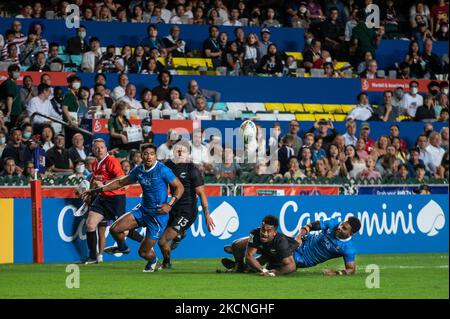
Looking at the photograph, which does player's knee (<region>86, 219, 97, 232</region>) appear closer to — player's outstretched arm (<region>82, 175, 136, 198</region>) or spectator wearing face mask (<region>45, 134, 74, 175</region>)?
player's outstretched arm (<region>82, 175, 136, 198</region>)

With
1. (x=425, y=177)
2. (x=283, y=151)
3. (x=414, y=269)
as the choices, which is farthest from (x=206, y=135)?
(x=414, y=269)

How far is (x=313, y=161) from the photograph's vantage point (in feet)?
68.2

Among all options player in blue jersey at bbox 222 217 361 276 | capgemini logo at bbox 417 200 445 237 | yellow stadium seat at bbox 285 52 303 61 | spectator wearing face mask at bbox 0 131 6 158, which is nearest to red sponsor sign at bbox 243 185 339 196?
capgemini logo at bbox 417 200 445 237

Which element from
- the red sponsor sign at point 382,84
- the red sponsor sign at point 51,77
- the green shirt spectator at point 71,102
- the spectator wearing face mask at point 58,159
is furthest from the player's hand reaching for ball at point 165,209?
the red sponsor sign at point 382,84

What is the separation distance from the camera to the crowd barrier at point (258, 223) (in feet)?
57.3

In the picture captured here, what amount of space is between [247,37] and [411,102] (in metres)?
3.81

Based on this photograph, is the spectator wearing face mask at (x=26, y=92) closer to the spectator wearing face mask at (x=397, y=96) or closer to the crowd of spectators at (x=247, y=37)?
the crowd of spectators at (x=247, y=37)

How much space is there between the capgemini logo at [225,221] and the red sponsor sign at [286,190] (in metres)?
0.44

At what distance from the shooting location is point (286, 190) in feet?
64.4

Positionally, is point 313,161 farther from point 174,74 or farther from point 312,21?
point 312,21

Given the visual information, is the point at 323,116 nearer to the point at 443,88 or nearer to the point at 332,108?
the point at 332,108

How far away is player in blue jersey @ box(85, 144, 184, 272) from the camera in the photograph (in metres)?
15.1

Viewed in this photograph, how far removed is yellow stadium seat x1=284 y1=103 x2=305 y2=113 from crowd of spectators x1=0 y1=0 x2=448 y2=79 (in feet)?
2.28

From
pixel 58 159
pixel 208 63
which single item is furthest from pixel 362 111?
pixel 58 159
